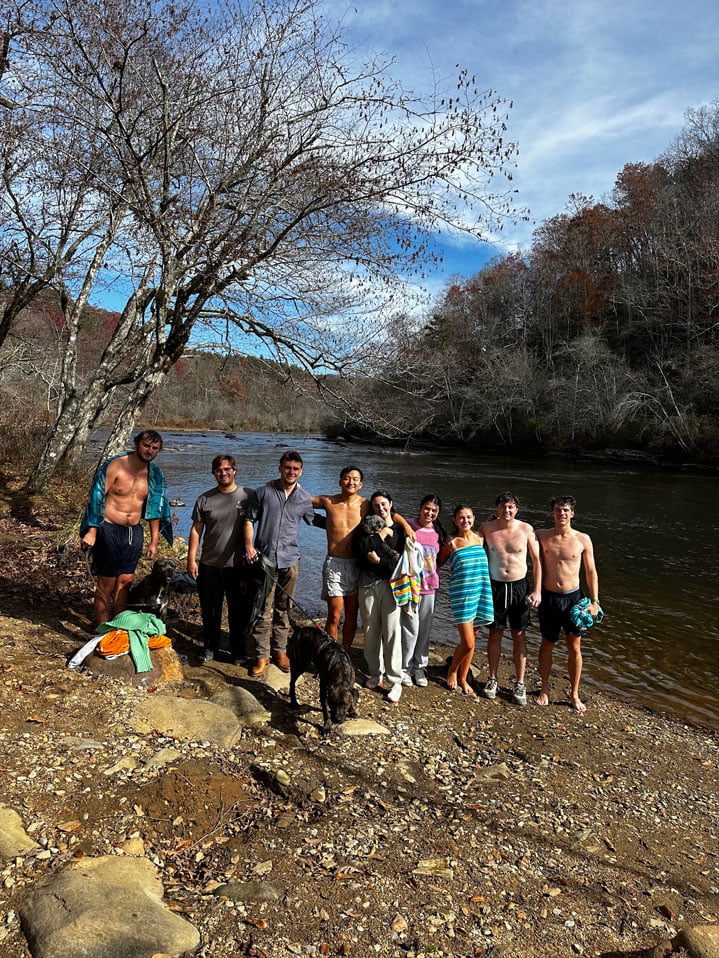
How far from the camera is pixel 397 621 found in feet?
18.3

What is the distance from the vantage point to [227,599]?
5.70m

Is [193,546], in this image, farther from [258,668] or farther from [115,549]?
[258,668]

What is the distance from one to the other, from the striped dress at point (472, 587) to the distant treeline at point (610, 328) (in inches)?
918

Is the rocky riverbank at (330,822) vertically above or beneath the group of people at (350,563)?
beneath

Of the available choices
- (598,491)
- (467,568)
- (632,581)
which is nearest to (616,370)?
(598,491)

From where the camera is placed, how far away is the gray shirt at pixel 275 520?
5461mm

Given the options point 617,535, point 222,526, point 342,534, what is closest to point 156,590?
point 222,526

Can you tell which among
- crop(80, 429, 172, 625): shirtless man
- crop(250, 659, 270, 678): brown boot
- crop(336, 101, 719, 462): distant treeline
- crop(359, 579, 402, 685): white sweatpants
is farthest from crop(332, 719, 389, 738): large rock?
crop(336, 101, 719, 462): distant treeline

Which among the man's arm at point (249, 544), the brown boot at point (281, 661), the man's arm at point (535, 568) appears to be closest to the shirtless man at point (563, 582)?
the man's arm at point (535, 568)

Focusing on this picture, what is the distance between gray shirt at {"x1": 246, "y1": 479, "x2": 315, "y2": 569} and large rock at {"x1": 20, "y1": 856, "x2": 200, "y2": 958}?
287cm

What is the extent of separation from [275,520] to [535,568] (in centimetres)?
253

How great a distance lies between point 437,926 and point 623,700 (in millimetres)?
4565

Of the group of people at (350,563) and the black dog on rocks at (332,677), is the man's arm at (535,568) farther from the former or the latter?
the black dog on rocks at (332,677)

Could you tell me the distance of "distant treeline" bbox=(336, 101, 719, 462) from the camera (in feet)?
116
